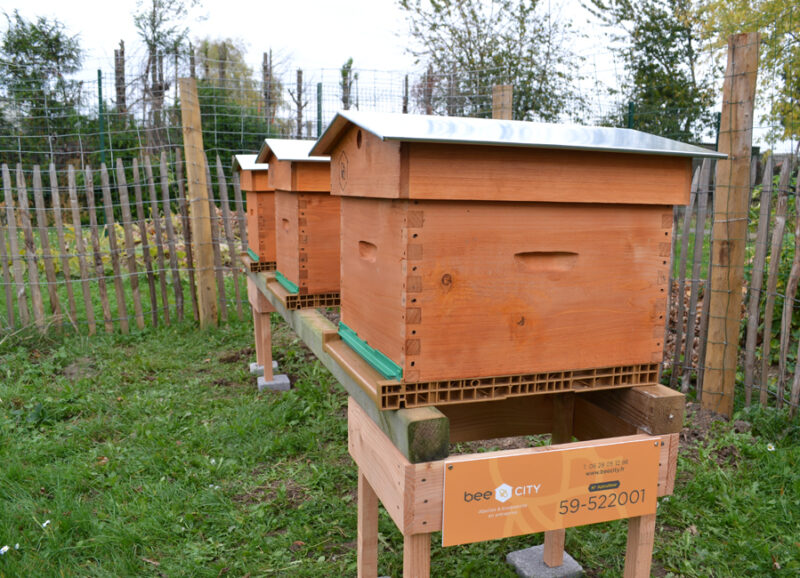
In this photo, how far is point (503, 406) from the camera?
275cm

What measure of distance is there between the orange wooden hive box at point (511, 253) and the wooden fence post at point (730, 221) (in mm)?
2701

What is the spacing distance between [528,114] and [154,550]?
11.9 metres

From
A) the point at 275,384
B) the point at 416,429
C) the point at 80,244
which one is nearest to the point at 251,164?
the point at 275,384

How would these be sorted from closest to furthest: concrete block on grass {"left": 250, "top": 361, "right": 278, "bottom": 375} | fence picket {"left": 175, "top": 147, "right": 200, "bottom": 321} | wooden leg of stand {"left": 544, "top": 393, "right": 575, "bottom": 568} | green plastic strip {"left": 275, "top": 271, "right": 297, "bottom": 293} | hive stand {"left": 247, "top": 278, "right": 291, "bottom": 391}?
1. wooden leg of stand {"left": 544, "top": 393, "right": 575, "bottom": 568}
2. green plastic strip {"left": 275, "top": 271, "right": 297, "bottom": 293}
3. hive stand {"left": 247, "top": 278, "right": 291, "bottom": 391}
4. concrete block on grass {"left": 250, "top": 361, "right": 278, "bottom": 375}
5. fence picket {"left": 175, "top": 147, "right": 200, "bottom": 321}

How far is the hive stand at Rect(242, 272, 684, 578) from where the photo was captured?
191 centimetres

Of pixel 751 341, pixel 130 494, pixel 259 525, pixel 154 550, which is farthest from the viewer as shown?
pixel 751 341

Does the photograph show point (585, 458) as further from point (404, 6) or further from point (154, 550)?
point (404, 6)

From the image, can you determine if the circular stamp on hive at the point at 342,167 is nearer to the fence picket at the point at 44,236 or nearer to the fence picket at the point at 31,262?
the fence picket at the point at 44,236

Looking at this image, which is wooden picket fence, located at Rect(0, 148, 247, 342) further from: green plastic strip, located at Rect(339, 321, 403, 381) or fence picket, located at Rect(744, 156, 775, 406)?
fence picket, located at Rect(744, 156, 775, 406)

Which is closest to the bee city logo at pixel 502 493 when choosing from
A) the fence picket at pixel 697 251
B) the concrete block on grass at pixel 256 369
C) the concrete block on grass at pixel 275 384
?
the fence picket at pixel 697 251

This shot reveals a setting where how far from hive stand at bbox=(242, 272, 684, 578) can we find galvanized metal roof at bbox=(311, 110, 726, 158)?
790mm

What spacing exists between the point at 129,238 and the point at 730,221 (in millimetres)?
6173

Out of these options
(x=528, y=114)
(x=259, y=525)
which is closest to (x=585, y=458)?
(x=259, y=525)

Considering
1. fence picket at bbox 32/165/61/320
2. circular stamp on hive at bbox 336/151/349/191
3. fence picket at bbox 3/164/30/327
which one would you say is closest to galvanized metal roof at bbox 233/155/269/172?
fence picket at bbox 32/165/61/320
